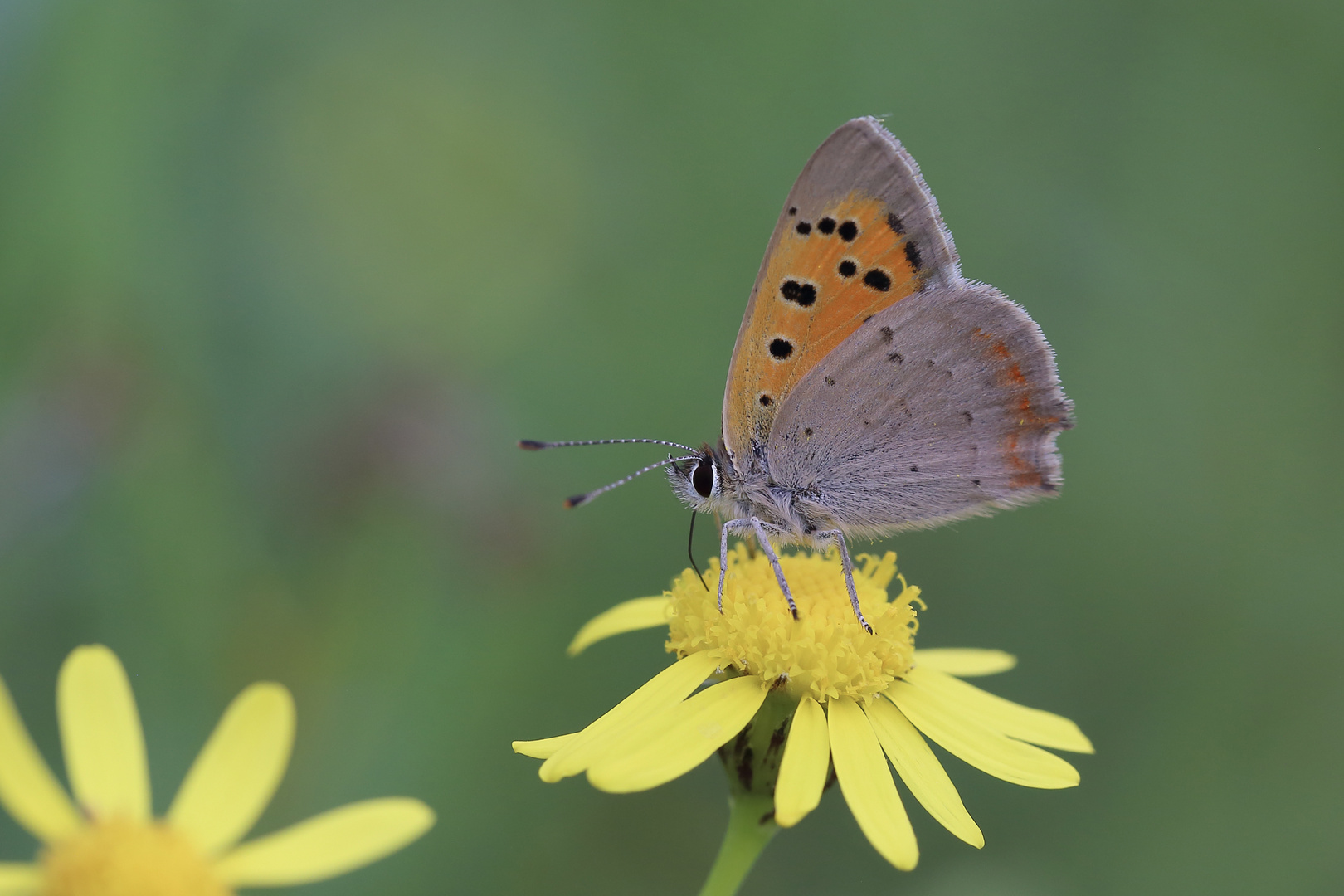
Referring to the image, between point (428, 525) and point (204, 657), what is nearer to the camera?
point (204, 657)

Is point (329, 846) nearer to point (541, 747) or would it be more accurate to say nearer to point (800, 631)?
point (541, 747)

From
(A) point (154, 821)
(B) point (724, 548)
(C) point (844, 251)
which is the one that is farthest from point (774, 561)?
(A) point (154, 821)


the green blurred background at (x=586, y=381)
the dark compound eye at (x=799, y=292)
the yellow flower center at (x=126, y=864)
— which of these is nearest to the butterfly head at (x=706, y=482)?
the dark compound eye at (x=799, y=292)

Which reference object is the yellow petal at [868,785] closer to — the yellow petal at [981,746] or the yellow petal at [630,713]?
the yellow petal at [981,746]

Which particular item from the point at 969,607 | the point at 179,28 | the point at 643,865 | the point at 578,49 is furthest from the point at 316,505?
the point at 578,49

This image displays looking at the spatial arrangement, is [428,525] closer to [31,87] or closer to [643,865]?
[643,865]

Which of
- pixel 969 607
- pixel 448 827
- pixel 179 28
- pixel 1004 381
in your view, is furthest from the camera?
pixel 969 607

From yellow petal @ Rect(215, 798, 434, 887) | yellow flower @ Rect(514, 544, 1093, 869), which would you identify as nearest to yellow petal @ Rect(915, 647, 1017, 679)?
yellow flower @ Rect(514, 544, 1093, 869)

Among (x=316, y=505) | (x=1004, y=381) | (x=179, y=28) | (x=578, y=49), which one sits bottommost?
(x=1004, y=381)
